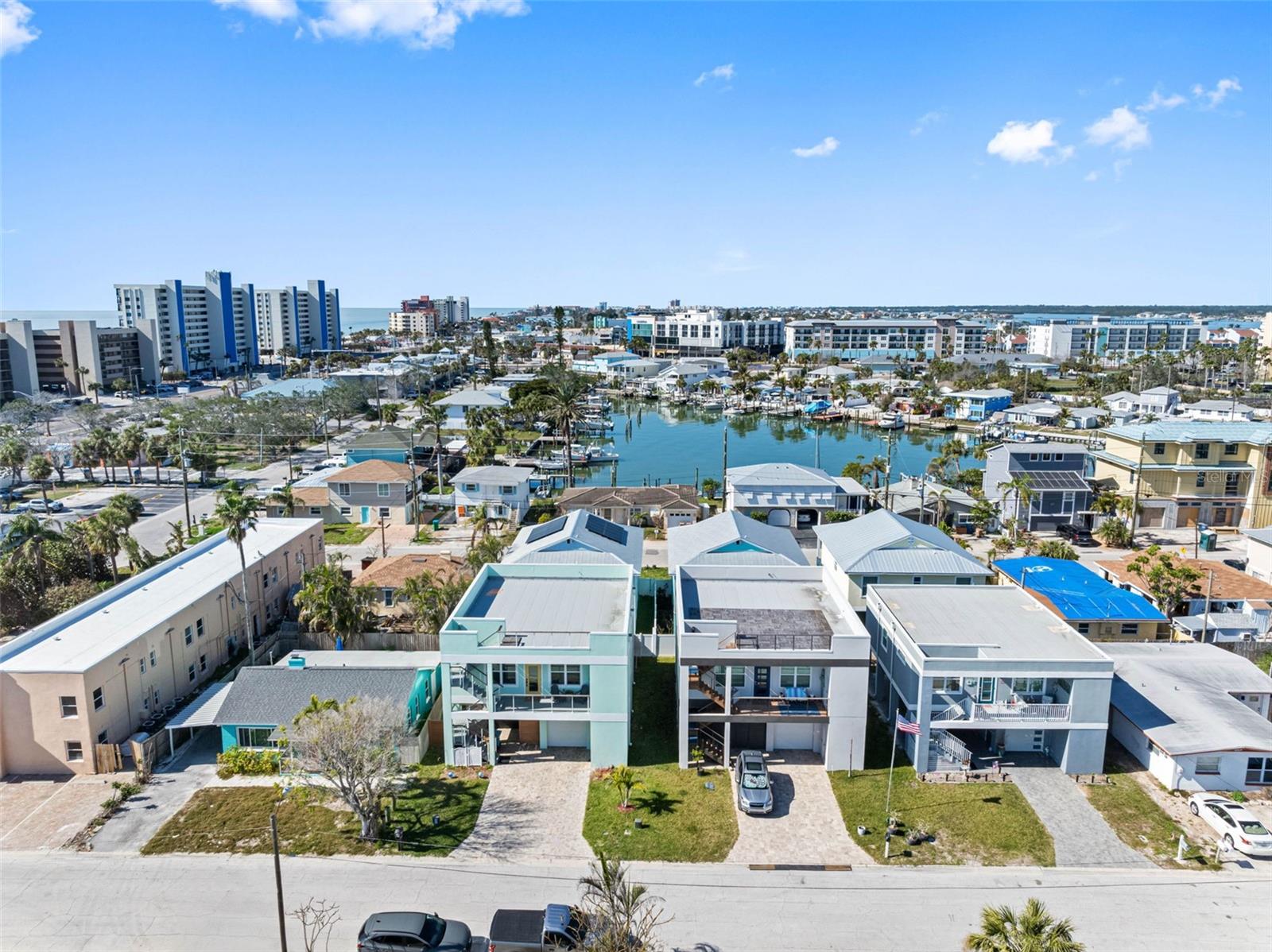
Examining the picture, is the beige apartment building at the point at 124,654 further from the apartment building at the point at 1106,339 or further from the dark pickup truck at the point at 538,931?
the apartment building at the point at 1106,339

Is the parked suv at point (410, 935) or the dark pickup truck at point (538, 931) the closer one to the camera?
the dark pickup truck at point (538, 931)

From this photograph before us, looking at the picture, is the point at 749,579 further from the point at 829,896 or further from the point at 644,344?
the point at 644,344

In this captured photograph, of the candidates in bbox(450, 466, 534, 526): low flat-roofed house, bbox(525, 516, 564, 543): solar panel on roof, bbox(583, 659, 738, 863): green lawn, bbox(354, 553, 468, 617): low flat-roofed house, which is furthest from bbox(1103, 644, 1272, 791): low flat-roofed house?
bbox(450, 466, 534, 526): low flat-roofed house

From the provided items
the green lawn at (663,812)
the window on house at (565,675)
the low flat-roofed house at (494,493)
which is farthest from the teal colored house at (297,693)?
the low flat-roofed house at (494,493)

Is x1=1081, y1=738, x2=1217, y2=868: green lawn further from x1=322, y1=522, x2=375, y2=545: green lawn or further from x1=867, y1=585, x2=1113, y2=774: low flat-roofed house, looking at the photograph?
x1=322, y1=522, x2=375, y2=545: green lawn

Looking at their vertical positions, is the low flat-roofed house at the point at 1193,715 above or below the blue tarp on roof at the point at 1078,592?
below

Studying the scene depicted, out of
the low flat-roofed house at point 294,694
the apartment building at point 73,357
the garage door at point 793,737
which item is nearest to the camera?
the low flat-roofed house at point 294,694
